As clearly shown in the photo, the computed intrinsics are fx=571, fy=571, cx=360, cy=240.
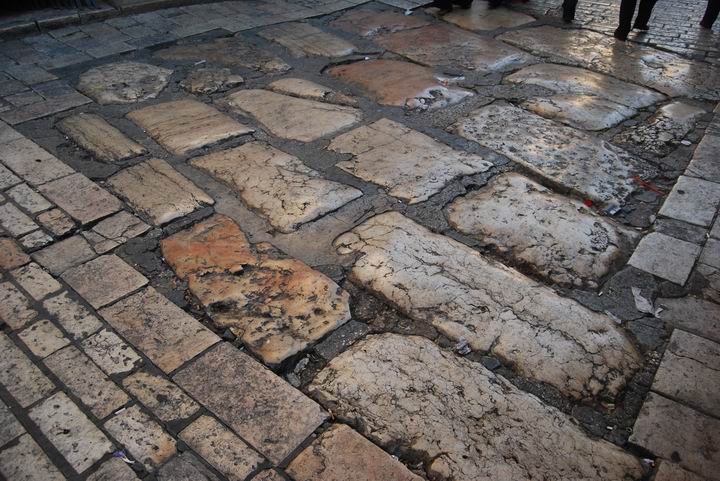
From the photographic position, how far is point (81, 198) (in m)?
3.52

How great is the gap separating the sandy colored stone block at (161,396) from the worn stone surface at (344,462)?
52 cm

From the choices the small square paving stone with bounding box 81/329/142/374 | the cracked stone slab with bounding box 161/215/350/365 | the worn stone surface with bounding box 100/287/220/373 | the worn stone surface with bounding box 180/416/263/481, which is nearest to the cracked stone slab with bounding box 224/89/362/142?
the cracked stone slab with bounding box 161/215/350/365

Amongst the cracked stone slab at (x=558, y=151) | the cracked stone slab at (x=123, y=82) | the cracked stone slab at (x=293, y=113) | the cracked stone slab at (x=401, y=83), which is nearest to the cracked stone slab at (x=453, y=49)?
the cracked stone slab at (x=401, y=83)

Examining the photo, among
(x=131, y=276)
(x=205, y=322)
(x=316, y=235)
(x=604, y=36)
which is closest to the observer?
(x=205, y=322)

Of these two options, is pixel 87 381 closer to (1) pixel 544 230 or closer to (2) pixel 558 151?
(1) pixel 544 230

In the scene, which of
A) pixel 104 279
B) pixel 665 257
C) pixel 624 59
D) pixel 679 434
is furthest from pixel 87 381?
pixel 624 59

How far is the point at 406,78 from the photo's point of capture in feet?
17.3

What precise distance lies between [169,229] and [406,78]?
9.34 ft

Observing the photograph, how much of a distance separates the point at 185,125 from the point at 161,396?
2.58 meters

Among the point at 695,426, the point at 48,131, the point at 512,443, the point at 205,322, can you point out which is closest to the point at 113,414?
the point at 205,322

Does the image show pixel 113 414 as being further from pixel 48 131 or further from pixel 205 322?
pixel 48 131

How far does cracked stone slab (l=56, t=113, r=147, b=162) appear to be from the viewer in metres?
4.00

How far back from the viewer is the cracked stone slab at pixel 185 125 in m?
4.18

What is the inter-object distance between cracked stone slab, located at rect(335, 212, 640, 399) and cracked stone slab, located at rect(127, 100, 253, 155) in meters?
1.53
